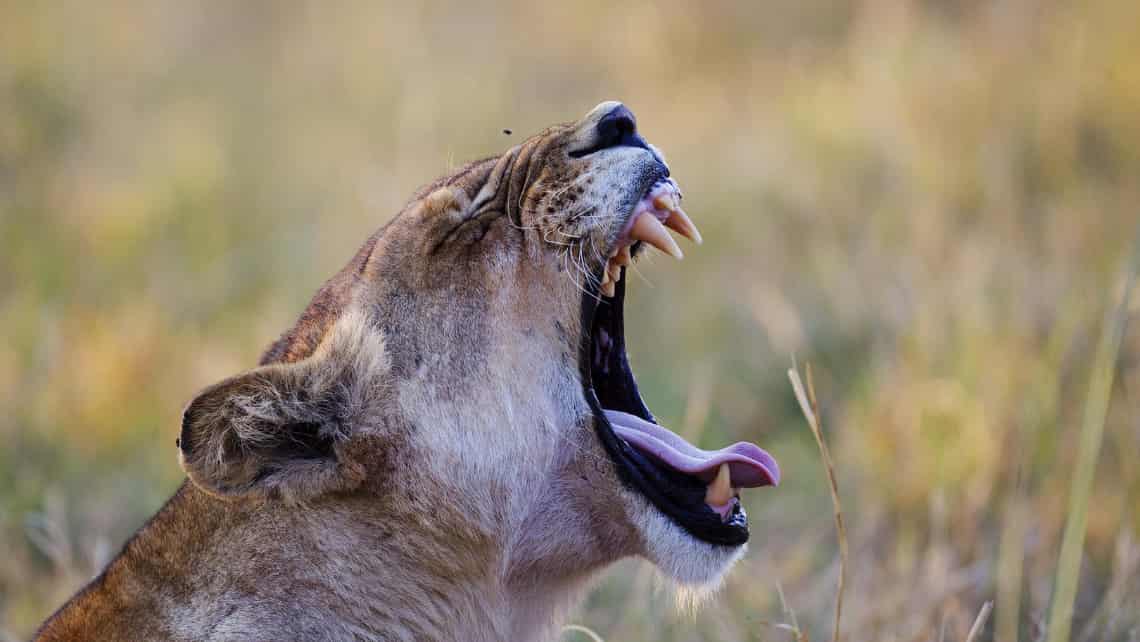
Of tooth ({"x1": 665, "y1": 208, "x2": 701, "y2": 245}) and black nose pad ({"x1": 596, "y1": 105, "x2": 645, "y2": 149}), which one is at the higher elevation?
black nose pad ({"x1": 596, "y1": 105, "x2": 645, "y2": 149})

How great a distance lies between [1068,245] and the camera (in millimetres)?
6523

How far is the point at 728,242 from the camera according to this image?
328 inches

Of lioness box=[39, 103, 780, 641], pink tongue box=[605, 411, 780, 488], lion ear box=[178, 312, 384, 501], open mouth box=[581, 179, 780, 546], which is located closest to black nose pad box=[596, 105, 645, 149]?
lioness box=[39, 103, 780, 641]

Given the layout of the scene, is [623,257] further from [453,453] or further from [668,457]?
[453,453]

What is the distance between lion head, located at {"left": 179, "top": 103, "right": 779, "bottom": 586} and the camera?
2973 mm

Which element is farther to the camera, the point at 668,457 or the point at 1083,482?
the point at 668,457

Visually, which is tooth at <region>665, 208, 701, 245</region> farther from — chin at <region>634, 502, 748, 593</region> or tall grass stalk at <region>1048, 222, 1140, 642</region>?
tall grass stalk at <region>1048, 222, 1140, 642</region>

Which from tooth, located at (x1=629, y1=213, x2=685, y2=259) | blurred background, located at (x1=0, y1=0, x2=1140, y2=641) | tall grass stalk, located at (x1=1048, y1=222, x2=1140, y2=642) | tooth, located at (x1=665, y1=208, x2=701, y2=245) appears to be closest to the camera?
tall grass stalk, located at (x1=1048, y1=222, x2=1140, y2=642)

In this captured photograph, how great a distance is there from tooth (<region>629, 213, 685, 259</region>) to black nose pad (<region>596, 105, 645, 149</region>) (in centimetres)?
20

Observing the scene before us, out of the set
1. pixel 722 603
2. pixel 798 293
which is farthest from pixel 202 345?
pixel 722 603

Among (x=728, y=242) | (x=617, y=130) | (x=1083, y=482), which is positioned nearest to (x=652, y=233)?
(x=617, y=130)

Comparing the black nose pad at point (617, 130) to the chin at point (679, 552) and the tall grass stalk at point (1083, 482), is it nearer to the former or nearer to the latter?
the chin at point (679, 552)

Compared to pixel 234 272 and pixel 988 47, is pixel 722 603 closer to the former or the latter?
pixel 234 272

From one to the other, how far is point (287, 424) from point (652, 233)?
926mm
